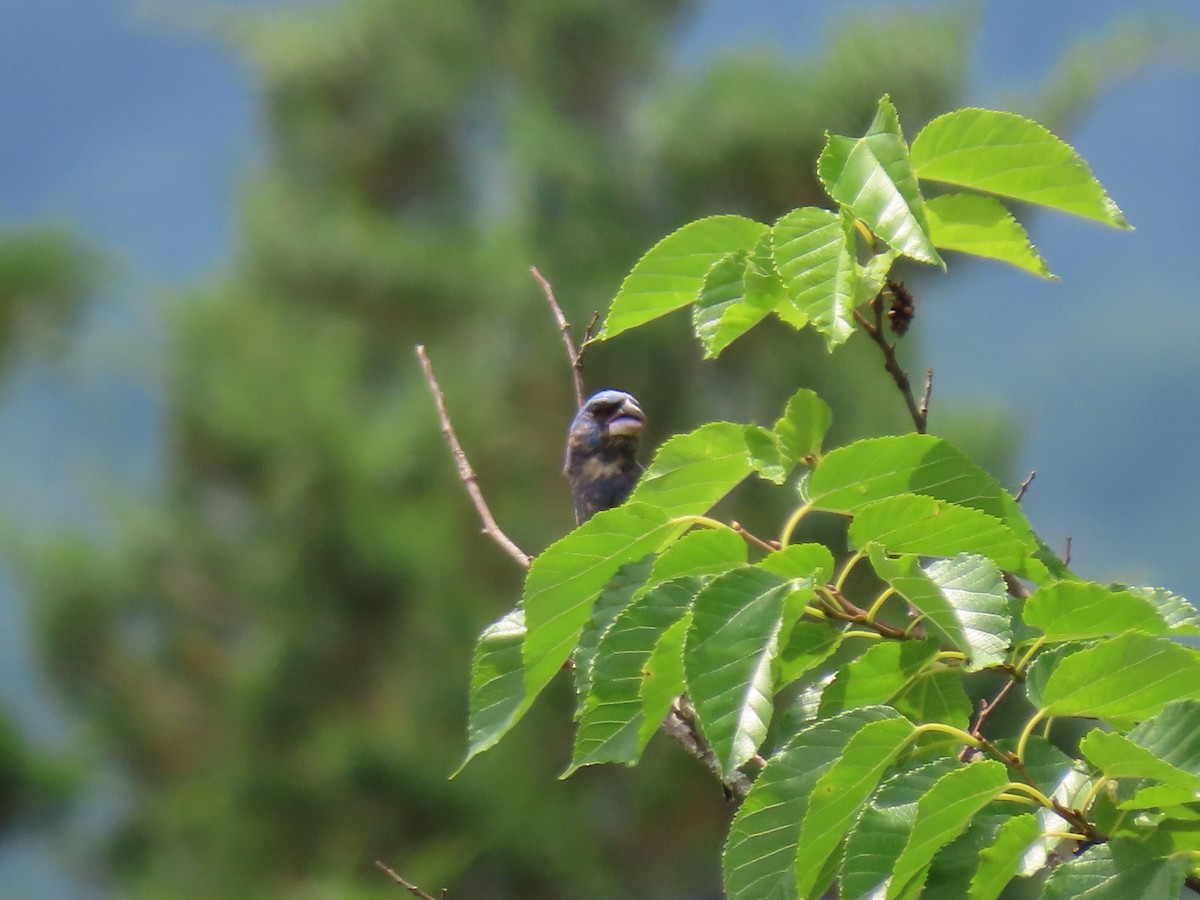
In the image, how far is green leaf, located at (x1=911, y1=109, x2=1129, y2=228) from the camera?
74cm

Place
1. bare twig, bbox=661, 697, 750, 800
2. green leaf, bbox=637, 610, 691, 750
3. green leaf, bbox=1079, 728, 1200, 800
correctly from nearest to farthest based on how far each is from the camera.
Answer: green leaf, bbox=1079, 728, 1200, 800 < green leaf, bbox=637, 610, 691, 750 < bare twig, bbox=661, 697, 750, 800

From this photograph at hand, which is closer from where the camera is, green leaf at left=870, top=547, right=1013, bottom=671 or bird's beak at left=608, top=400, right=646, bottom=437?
green leaf at left=870, top=547, right=1013, bottom=671

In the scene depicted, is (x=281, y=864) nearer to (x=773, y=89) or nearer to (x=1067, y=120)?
(x=773, y=89)

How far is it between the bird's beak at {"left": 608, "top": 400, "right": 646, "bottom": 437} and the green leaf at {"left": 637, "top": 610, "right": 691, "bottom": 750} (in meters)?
1.03

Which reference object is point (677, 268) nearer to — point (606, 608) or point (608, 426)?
point (606, 608)

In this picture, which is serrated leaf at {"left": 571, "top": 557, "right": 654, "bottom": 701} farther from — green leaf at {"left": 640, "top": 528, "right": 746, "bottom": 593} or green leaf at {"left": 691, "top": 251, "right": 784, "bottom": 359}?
green leaf at {"left": 691, "top": 251, "right": 784, "bottom": 359}

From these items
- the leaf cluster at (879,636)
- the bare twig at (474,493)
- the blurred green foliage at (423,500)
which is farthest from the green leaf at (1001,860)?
the blurred green foliage at (423,500)

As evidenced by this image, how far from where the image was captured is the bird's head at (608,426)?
1.74 meters

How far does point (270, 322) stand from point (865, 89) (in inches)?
115

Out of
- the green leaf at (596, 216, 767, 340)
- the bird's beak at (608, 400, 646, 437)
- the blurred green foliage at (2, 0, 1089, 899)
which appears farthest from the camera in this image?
the blurred green foliage at (2, 0, 1089, 899)

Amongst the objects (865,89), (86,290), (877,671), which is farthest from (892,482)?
(86,290)

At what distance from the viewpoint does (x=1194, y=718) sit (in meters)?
0.63

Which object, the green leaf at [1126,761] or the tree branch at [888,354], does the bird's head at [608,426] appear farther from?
the green leaf at [1126,761]

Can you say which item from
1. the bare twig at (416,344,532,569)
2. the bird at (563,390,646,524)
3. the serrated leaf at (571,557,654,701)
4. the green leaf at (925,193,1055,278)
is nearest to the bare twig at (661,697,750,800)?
the bare twig at (416,344,532,569)
